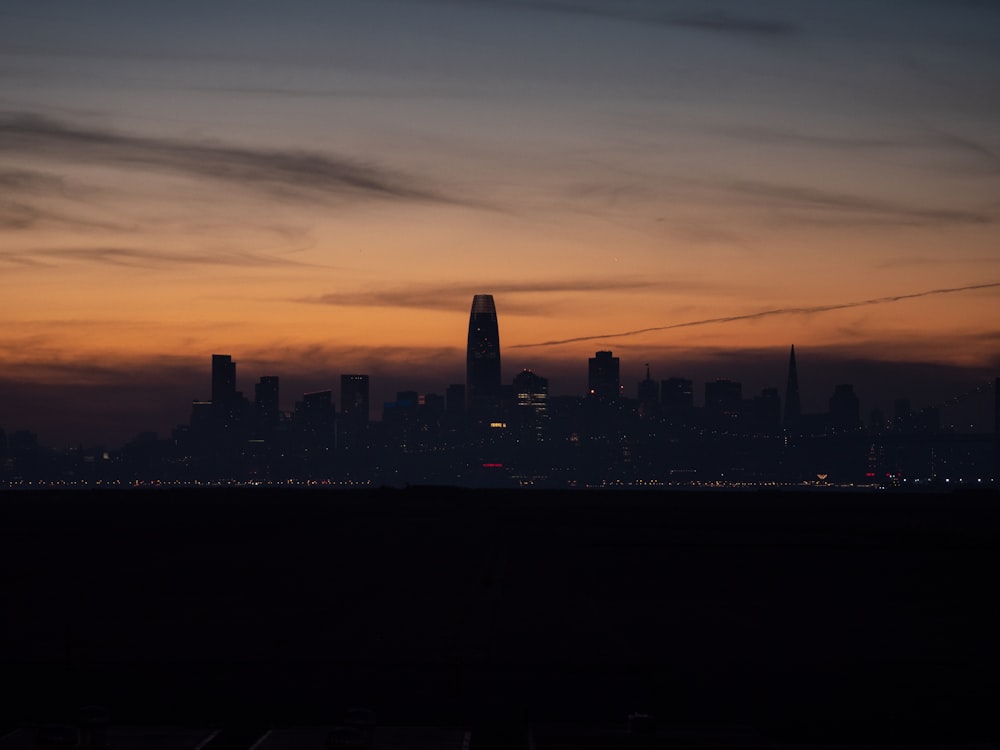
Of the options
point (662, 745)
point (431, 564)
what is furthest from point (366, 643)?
point (431, 564)

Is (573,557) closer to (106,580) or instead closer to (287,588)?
(287,588)

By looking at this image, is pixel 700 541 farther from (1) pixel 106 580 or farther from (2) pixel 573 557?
(1) pixel 106 580

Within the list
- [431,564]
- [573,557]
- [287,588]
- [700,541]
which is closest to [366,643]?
[287,588]

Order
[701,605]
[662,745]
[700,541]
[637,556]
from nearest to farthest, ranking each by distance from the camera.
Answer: [662,745]
[701,605]
[637,556]
[700,541]

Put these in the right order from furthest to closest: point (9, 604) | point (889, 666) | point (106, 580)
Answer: point (106, 580)
point (9, 604)
point (889, 666)

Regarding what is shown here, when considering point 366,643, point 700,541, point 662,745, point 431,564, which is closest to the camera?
point 662,745

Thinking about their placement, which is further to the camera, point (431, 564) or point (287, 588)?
point (431, 564)
